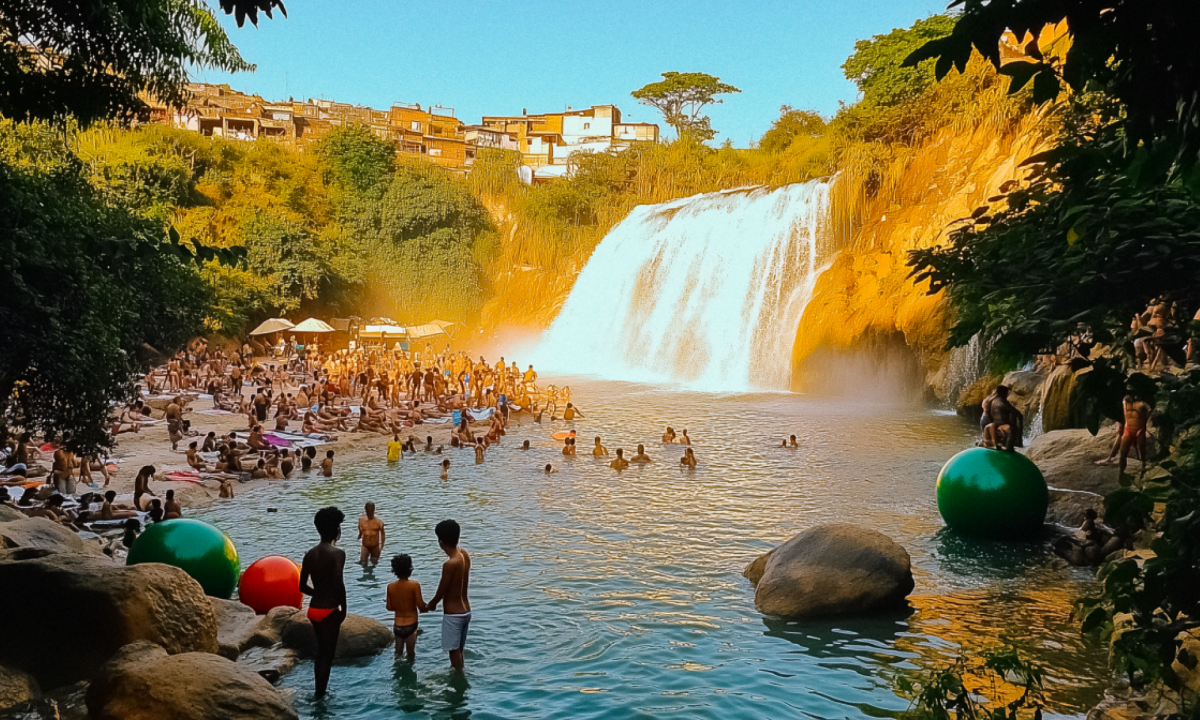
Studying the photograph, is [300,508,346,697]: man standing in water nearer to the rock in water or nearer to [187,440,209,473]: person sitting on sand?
the rock in water

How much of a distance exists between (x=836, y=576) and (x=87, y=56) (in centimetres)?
961

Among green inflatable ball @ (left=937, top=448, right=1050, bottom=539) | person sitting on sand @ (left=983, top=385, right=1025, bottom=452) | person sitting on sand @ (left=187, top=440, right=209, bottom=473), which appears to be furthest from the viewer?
person sitting on sand @ (left=187, top=440, right=209, bottom=473)

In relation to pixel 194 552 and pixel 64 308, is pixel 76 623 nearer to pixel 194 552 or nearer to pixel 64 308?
pixel 194 552

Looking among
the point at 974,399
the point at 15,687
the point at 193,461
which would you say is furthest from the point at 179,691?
the point at 974,399

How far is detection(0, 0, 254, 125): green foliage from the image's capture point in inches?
357

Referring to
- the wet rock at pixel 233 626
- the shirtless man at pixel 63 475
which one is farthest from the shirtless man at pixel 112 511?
the wet rock at pixel 233 626

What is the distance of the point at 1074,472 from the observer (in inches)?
509

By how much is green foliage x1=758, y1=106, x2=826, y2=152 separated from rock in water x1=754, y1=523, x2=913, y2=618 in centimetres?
4524

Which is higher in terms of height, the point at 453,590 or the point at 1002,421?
the point at 1002,421

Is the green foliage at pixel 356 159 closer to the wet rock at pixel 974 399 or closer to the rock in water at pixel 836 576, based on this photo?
the wet rock at pixel 974 399

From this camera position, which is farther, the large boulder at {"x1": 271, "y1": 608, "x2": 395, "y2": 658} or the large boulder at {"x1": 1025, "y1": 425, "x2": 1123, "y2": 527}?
the large boulder at {"x1": 1025, "y1": 425, "x2": 1123, "y2": 527}

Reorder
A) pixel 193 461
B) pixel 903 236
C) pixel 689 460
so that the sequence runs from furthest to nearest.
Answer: pixel 903 236, pixel 689 460, pixel 193 461

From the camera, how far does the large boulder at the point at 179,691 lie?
606 cm

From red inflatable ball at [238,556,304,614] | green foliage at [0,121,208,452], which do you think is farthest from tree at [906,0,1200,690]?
green foliage at [0,121,208,452]
